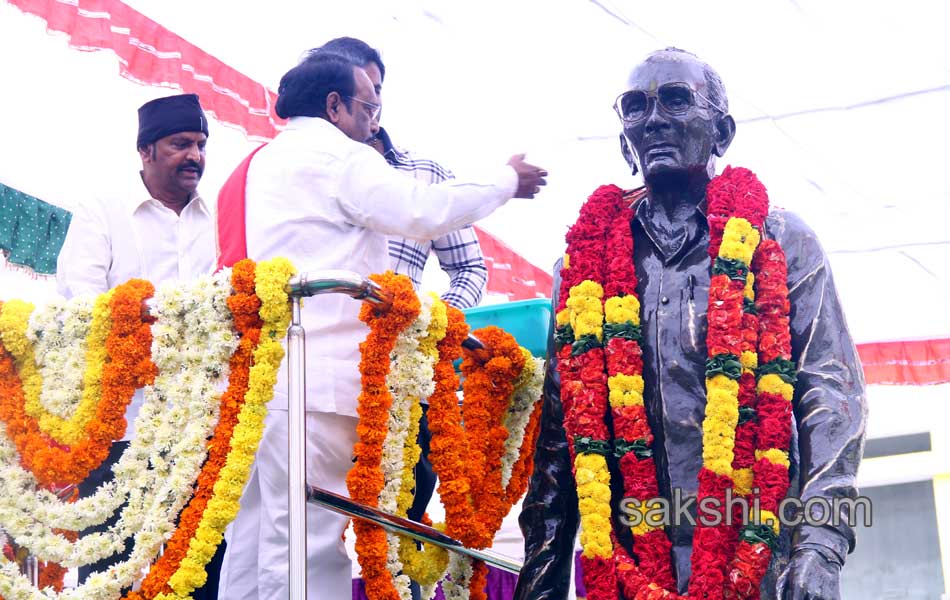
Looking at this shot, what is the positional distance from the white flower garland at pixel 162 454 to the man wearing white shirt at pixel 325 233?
304mm

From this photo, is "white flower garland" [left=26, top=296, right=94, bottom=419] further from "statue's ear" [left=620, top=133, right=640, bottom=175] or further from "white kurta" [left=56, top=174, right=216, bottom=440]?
"statue's ear" [left=620, top=133, right=640, bottom=175]

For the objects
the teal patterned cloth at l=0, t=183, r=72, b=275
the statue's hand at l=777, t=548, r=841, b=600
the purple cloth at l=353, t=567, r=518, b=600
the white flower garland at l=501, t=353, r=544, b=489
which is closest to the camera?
the statue's hand at l=777, t=548, r=841, b=600

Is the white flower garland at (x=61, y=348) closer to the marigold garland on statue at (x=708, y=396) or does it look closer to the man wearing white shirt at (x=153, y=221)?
the man wearing white shirt at (x=153, y=221)

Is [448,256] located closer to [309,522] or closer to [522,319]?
[522,319]

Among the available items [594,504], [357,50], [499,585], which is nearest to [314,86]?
[357,50]

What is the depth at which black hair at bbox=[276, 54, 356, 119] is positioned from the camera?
4.01 m

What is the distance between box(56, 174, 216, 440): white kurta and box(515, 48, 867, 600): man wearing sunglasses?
1.75 m

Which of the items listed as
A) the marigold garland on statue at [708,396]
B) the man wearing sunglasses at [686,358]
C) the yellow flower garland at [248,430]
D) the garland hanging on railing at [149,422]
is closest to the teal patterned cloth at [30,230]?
the garland hanging on railing at [149,422]

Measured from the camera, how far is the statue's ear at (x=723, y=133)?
341 cm

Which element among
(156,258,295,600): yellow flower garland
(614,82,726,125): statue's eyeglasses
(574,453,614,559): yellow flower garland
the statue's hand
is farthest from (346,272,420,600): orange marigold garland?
the statue's hand

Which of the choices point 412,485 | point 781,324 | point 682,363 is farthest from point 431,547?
point 781,324

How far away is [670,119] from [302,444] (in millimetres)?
1289

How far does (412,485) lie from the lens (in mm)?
3451

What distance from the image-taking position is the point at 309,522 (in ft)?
11.1
